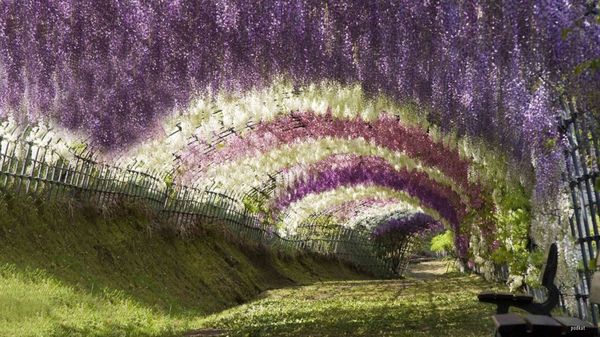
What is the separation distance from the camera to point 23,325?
8117mm

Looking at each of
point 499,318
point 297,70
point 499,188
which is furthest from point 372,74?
point 499,188

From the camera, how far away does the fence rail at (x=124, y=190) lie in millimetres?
12250

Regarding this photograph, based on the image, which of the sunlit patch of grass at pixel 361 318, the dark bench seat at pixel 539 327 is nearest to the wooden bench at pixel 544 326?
the dark bench seat at pixel 539 327

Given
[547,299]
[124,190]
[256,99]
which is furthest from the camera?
[256,99]

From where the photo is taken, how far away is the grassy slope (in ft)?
30.1

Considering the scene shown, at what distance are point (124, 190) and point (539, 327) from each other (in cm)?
1313

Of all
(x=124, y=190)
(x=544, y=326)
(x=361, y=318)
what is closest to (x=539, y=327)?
(x=544, y=326)

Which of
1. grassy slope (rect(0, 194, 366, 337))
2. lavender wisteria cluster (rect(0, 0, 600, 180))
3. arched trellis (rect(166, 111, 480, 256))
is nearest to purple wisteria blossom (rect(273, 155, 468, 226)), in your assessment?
arched trellis (rect(166, 111, 480, 256))

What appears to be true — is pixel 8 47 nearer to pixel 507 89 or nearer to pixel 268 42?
pixel 268 42

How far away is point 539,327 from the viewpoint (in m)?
4.19

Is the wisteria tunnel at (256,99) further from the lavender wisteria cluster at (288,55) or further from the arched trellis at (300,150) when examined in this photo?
the arched trellis at (300,150)

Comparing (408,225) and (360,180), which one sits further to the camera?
(408,225)

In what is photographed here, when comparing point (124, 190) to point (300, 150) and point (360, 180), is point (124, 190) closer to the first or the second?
point (300, 150)

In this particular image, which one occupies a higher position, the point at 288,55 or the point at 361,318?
the point at 288,55
